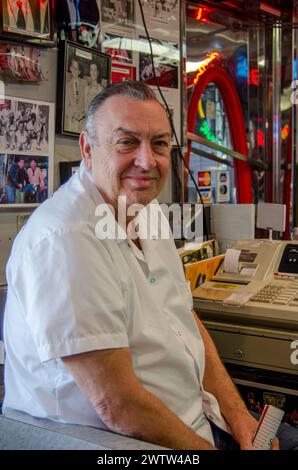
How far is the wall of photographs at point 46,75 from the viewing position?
185cm

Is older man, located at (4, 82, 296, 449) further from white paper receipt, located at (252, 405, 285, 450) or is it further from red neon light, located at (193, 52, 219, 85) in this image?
red neon light, located at (193, 52, 219, 85)

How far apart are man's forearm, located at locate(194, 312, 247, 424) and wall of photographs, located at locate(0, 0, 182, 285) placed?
78 cm

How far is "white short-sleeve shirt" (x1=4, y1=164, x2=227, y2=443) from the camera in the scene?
1121mm

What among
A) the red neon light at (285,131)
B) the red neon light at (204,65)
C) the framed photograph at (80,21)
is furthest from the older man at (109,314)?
the red neon light at (285,131)

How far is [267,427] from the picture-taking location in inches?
53.9

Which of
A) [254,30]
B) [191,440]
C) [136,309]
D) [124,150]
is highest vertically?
[254,30]

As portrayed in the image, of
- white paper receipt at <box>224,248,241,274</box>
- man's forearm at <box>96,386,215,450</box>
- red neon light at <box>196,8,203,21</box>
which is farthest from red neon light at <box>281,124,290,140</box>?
man's forearm at <box>96,386,215,450</box>

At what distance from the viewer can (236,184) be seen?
409cm

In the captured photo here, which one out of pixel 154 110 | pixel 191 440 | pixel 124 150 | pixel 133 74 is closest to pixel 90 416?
pixel 191 440

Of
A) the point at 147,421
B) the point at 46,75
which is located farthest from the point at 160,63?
the point at 147,421

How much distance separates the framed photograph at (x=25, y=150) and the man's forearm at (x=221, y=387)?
0.84 metres

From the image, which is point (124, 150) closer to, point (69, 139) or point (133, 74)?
point (69, 139)

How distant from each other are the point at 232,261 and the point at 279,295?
327 mm

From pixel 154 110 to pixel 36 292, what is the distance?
565mm
